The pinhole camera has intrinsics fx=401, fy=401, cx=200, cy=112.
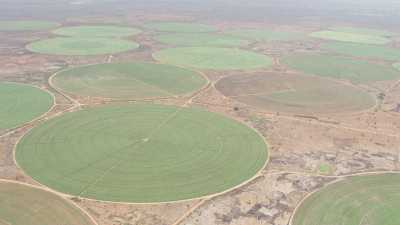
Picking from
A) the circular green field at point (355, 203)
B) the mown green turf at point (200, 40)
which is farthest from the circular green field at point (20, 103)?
the mown green turf at point (200, 40)

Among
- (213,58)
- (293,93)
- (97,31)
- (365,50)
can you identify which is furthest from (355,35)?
(97,31)

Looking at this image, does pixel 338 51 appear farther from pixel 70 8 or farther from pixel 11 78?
pixel 70 8

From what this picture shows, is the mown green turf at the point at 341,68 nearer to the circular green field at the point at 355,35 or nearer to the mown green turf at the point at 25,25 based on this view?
the circular green field at the point at 355,35

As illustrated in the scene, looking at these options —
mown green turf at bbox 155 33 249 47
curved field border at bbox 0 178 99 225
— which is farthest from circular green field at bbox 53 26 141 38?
curved field border at bbox 0 178 99 225

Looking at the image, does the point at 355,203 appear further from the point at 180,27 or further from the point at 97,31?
the point at 180,27

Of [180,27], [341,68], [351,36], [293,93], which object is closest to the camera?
[293,93]

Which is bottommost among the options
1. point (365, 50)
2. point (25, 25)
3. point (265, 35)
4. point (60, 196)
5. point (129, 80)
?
point (60, 196)
